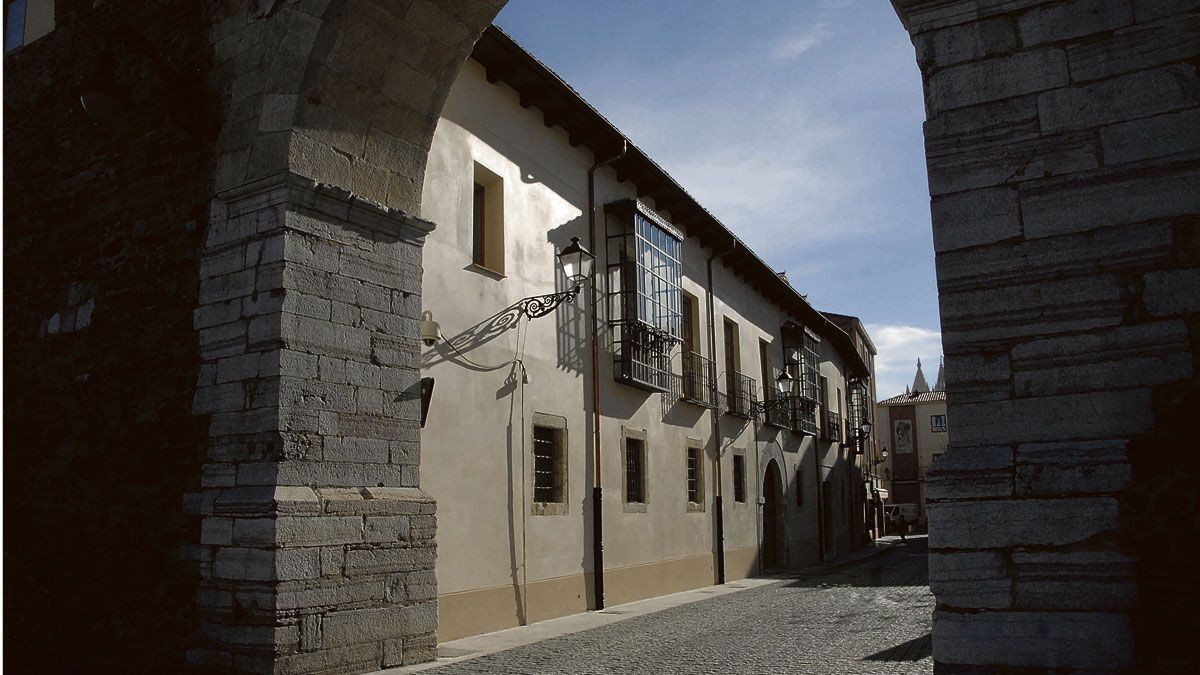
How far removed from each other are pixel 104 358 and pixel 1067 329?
6200 millimetres

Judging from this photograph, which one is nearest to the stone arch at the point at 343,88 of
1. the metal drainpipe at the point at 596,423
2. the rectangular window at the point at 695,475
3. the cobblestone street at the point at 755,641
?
the cobblestone street at the point at 755,641

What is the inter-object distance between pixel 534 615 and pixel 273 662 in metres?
4.41

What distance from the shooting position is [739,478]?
16312 mm

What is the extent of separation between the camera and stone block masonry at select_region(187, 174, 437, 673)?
570cm

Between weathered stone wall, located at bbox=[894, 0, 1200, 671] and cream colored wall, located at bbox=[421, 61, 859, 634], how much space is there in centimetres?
518

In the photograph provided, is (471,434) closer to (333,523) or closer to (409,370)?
(409,370)

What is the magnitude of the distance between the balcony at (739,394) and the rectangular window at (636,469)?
139 inches

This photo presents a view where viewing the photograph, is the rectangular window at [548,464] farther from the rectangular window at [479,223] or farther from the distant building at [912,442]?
the distant building at [912,442]

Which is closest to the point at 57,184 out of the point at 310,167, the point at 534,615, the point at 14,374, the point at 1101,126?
the point at 14,374

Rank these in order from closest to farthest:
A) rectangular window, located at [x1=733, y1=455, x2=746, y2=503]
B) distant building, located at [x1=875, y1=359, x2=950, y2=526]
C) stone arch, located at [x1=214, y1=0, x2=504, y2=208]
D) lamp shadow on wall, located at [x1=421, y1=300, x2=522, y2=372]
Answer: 1. stone arch, located at [x1=214, y1=0, x2=504, y2=208]
2. lamp shadow on wall, located at [x1=421, y1=300, x2=522, y2=372]
3. rectangular window, located at [x1=733, y1=455, x2=746, y2=503]
4. distant building, located at [x1=875, y1=359, x2=950, y2=526]

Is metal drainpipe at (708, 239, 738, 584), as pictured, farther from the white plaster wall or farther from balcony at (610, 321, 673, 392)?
balcony at (610, 321, 673, 392)

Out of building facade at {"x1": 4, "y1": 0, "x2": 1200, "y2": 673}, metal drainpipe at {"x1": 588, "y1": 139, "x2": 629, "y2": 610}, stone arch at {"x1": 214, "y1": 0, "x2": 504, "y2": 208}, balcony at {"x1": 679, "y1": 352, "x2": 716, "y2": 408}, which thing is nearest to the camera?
building facade at {"x1": 4, "y1": 0, "x2": 1200, "y2": 673}

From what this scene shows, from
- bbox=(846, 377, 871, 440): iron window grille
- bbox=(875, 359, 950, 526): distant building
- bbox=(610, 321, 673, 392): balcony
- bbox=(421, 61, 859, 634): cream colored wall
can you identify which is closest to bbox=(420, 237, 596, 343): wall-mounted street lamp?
bbox=(421, 61, 859, 634): cream colored wall

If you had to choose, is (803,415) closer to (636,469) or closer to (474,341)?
(636,469)
